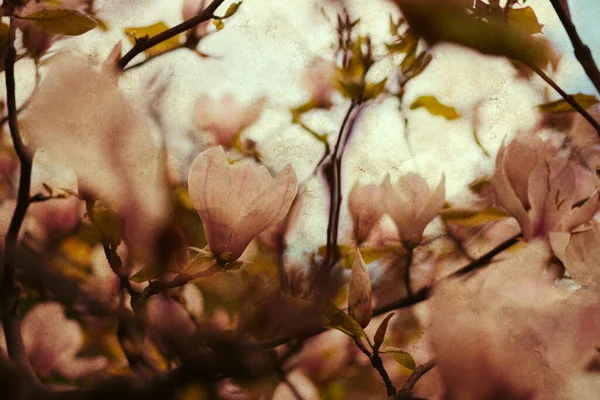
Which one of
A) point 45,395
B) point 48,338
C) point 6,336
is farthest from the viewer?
point 48,338

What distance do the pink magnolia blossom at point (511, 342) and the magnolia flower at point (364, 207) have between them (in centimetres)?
13

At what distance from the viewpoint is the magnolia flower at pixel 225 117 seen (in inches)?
16.5

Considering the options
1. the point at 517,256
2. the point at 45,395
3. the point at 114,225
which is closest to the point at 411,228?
the point at 517,256

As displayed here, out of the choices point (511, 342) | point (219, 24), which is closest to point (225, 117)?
point (219, 24)

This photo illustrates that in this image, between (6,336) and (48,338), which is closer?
(6,336)

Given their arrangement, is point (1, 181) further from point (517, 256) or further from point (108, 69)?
point (517, 256)

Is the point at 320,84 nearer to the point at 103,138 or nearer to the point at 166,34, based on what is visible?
the point at 166,34

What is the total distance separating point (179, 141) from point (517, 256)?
0.17 metres

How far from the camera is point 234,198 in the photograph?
11.1 inches

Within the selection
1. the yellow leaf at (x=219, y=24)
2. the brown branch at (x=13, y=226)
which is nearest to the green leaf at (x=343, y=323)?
the brown branch at (x=13, y=226)

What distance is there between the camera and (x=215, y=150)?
270 millimetres

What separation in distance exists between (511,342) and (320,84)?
12.7 inches

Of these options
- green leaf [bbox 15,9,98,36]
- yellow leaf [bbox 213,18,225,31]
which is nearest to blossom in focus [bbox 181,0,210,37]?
yellow leaf [bbox 213,18,225,31]

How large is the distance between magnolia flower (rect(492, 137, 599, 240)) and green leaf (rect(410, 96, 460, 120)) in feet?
0.32
